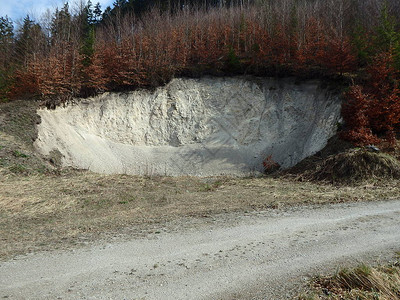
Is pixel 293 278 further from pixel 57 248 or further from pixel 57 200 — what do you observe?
pixel 57 200

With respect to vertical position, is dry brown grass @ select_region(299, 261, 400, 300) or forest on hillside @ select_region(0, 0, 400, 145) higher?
forest on hillside @ select_region(0, 0, 400, 145)

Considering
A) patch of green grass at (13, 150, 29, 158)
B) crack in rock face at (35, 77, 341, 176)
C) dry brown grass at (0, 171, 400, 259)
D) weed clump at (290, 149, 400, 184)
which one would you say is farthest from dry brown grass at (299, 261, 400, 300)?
patch of green grass at (13, 150, 29, 158)

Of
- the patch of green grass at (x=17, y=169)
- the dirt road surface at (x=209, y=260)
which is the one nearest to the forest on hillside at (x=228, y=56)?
the patch of green grass at (x=17, y=169)

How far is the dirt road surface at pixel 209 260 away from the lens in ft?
14.5

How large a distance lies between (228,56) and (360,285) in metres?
21.8

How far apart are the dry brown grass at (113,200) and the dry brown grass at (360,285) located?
14.7 ft

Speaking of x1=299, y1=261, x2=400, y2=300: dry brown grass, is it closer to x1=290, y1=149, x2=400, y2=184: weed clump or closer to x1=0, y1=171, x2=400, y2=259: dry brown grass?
x1=0, y1=171, x2=400, y2=259: dry brown grass

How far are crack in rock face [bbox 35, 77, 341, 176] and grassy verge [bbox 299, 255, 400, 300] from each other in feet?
46.4

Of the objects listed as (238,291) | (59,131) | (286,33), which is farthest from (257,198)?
(286,33)

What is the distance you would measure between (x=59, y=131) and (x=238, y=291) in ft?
59.7

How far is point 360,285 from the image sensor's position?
4.11 m

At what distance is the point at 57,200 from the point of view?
34.0 feet

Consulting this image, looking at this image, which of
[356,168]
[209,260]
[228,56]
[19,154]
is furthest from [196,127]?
[209,260]

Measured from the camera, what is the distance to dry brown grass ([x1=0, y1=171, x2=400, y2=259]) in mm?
7320
